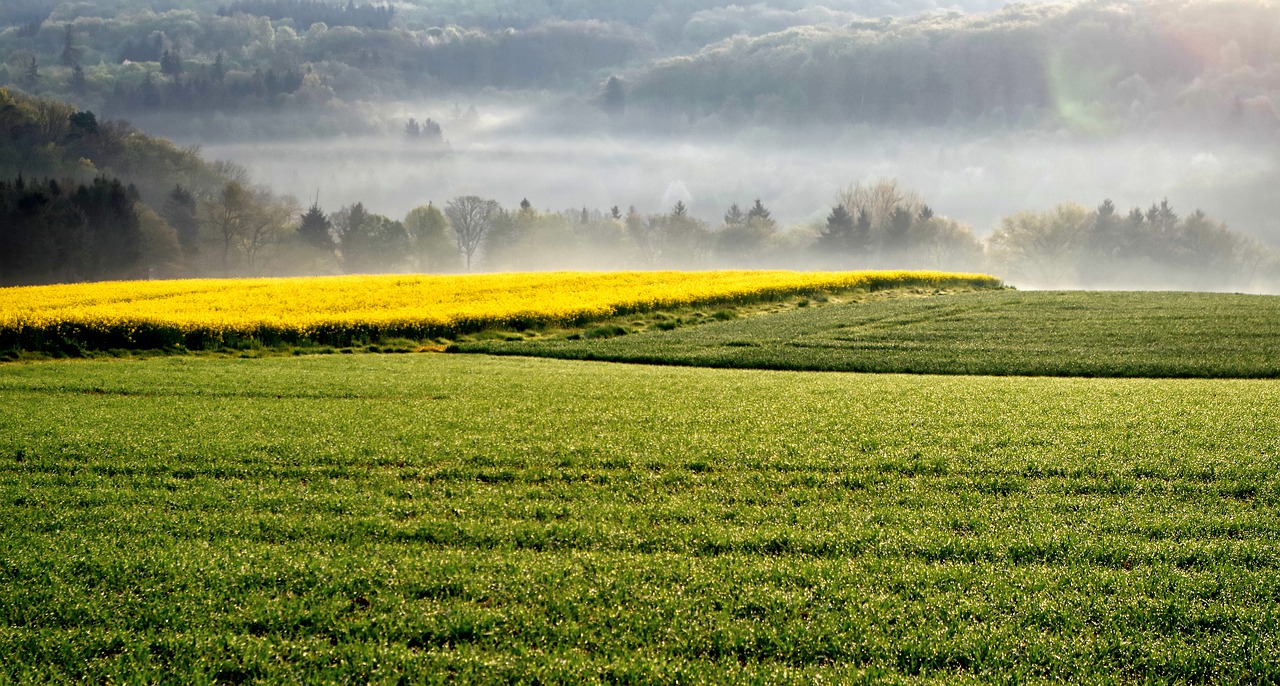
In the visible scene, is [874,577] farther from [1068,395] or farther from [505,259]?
[505,259]

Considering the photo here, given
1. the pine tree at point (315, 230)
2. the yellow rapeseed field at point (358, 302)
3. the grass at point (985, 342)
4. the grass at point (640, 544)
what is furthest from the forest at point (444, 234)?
the grass at point (640, 544)

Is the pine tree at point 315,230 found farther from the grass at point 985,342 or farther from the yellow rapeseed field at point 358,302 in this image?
the grass at point 985,342

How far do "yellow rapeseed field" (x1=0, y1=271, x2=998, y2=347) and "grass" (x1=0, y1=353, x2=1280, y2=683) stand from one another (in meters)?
15.2

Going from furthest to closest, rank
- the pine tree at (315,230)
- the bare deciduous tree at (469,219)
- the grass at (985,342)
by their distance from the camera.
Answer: the bare deciduous tree at (469,219), the pine tree at (315,230), the grass at (985,342)

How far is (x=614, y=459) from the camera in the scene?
1250 centimetres

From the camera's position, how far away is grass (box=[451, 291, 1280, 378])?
26016 millimetres

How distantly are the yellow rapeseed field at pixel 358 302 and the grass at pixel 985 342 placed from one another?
Result: 4.09 meters

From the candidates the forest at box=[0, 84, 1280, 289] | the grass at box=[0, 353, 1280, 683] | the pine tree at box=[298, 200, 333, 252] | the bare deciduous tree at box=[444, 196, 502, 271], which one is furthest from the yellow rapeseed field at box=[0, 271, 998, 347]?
the bare deciduous tree at box=[444, 196, 502, 271]

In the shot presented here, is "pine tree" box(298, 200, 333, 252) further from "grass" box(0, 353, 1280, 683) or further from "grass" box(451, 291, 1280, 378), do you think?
"grass" box(0, 353, 1280, 683)

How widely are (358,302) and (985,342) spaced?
2900 cm

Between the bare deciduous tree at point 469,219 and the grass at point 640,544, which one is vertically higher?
the bare deciduous tree at point 469,219

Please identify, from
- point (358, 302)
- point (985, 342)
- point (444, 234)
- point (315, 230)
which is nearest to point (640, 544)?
point (985, 342)

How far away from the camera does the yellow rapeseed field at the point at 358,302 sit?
29.5 m

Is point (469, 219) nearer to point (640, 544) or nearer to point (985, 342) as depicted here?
point (985, 342)
